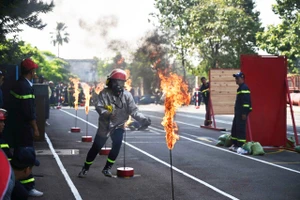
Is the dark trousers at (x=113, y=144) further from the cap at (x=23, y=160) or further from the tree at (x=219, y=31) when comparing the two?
the tree at (x=219, y=31)

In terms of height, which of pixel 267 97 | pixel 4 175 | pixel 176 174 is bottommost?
pixel 176 174

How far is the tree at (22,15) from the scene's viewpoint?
1453 centimetres

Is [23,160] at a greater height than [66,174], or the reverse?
[23,160]

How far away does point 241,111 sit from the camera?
1402 cm

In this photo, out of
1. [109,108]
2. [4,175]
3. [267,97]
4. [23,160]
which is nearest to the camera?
[4,175]

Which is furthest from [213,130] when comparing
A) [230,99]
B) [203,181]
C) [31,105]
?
[31,105]

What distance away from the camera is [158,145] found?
15.6m

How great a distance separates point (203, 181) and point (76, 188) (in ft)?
7.30

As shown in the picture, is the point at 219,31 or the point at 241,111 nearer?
the point at 241,111

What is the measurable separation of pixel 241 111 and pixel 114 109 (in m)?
5.09

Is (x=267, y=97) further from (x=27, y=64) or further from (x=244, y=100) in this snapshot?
(x=27, y=64)

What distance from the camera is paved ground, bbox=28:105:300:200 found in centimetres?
856

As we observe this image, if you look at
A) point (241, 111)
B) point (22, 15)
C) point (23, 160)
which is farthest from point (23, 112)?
point (22, 15)

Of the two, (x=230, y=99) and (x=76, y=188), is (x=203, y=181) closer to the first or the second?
(x=76, y=188)
